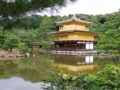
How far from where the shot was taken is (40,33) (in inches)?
1271

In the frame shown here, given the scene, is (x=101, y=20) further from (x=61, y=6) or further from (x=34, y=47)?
(x=61, y=6)

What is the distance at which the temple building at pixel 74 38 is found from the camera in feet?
87.0

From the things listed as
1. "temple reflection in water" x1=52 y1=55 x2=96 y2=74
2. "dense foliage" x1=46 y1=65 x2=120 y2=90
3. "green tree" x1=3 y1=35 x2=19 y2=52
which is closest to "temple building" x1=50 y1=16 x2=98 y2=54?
"green tree" x1=3 y1=35 x2=19 y2=52

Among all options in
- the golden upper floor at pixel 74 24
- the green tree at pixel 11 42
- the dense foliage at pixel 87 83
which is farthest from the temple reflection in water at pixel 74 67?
the golden upper floor at pixel 74 24

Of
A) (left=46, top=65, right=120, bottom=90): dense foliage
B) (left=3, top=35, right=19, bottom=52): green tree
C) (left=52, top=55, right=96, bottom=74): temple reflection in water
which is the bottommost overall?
(left=52, top=55, right=96, bottom=74): temple reflection in water

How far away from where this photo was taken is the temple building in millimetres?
26531

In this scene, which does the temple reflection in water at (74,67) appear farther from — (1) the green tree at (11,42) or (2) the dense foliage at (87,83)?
(1) the green tree at (11,42)

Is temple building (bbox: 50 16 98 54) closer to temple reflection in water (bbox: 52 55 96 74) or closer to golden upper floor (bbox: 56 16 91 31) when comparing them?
golden upper floor (bbox: 56 16 91 31)

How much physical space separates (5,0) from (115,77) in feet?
5.81

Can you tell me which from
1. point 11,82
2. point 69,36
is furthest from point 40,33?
point 11,82

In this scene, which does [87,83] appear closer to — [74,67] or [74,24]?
[74,67]

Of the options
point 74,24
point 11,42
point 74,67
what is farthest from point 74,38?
point 74,67

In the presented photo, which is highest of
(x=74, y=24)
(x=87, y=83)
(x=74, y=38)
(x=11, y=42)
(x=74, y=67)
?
(x=74, y=24)

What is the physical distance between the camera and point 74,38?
26.6 m
